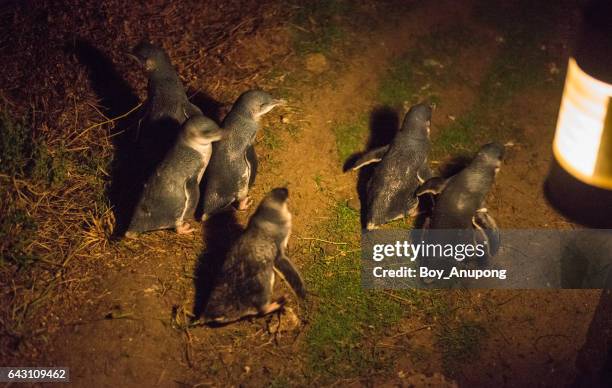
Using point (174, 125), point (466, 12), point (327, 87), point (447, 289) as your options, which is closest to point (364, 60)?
point (327, 87)

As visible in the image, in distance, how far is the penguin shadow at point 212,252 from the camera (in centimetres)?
416

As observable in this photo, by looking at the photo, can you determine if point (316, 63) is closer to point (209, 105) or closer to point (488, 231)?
point (209, 105)

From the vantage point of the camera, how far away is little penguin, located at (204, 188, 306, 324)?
384 cm

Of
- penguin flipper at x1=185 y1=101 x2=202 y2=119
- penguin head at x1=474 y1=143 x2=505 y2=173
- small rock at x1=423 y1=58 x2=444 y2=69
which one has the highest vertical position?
small rock at x1=423 y1=58 x2=444 y2=69

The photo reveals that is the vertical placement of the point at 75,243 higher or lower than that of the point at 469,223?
lower

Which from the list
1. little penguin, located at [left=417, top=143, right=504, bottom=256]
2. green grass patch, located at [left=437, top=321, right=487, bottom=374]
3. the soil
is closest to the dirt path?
the soil

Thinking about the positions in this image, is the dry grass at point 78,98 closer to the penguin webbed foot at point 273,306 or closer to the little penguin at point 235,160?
the little penguin at point 235,160

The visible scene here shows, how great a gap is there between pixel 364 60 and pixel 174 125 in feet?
7.92

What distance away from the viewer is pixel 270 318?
4098 millimetres

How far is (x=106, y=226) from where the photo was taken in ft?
14.7

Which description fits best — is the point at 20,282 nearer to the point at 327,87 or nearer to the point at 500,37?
the point at 327,87

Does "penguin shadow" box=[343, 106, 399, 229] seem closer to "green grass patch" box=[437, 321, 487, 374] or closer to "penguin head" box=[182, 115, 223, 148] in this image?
"green grass patch" box=[437, 321, 487, 374]

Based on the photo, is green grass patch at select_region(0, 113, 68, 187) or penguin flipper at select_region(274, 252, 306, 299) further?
green grass patch at select_region(0, 113, 68, 187)

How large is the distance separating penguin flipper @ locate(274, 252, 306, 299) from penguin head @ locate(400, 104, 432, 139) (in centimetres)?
167
